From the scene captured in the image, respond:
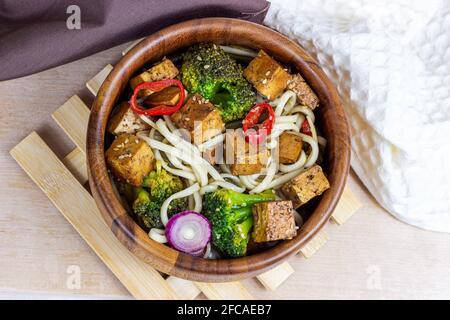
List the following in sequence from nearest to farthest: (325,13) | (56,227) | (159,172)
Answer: (159,172), (56,227), (325,13)

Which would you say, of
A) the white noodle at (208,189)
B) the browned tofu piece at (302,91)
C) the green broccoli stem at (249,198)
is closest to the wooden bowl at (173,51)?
the browned tofu piece at (302,91)

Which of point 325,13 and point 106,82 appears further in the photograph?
point 325,13

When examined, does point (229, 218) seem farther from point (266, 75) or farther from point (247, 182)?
point (266, 75)

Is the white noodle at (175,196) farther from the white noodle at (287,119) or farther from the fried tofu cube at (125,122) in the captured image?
the white noodle at (287,119)

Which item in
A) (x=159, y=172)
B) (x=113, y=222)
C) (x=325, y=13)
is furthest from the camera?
(x=325, y=13)

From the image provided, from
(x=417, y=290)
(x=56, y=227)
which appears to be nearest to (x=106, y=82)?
(x=56, y=227)

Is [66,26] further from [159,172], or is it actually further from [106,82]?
[159,172]
